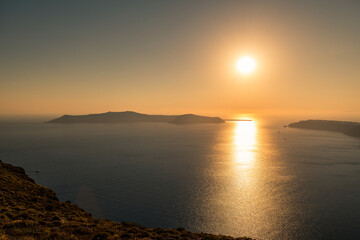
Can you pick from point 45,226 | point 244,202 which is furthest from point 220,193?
point 45,226

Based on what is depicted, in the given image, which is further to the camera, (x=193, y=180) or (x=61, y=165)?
(x=61, y=165)

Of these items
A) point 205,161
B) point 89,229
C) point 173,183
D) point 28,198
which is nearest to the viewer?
point 89,229

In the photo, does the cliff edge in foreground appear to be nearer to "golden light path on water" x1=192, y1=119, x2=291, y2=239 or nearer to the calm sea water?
the calm sea water

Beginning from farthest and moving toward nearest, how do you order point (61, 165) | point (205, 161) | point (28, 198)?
point (205, 161) < point (61, 165) < point (28, 198)

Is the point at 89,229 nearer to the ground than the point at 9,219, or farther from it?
nearer to the ground

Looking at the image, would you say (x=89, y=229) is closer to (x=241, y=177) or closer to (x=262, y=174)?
(x=241, y=177)

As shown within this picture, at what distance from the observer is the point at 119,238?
768 inches

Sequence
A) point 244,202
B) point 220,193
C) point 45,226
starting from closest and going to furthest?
1. point 45,226
2. point 244,202
3. point 220,193

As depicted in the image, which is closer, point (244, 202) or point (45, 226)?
point (45, 226)

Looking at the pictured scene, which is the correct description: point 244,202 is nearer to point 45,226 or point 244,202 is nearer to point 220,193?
point 220,193

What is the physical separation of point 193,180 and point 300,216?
31.8m

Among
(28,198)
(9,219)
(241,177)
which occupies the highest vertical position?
(9,219)

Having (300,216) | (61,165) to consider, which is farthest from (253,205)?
(61,165)

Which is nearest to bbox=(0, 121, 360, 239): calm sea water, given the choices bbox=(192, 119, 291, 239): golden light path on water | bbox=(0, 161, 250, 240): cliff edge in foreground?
bbox=(192, 119, 291, 239): golden light path on water
